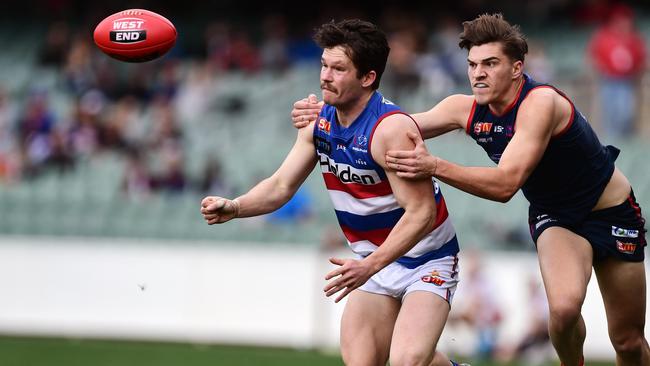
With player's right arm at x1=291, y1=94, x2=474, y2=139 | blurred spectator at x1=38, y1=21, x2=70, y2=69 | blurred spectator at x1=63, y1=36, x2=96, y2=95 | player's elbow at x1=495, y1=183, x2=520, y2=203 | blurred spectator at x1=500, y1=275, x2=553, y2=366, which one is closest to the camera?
player's elbow at x1=495, y1=183, x2=520, y2=203

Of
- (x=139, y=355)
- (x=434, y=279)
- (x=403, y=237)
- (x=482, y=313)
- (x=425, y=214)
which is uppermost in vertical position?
(x=425, y=214)

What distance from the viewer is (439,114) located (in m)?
8.08

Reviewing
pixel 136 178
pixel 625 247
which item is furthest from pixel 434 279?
pixel 136 178

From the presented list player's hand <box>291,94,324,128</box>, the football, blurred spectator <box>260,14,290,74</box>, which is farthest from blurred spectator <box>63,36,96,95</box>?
player's hand <box>291,94,324,128</box>

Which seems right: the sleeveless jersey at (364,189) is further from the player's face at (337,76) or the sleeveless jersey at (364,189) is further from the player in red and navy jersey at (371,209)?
the player's face at (337,76)

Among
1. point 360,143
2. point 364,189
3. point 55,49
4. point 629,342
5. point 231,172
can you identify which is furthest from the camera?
point 55,49

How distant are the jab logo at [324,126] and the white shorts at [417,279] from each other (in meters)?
0.91

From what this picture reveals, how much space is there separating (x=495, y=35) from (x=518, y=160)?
2.56 feet

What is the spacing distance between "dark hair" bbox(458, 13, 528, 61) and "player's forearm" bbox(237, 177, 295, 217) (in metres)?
1.49

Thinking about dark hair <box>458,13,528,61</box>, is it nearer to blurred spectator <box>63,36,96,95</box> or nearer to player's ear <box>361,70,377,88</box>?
player's ear <box>361,70,377,88</box>

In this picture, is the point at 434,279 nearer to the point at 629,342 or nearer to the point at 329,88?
the point at 329,88

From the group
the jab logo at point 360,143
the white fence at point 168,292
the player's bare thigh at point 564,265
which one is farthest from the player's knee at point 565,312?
the white fence at point 168,292

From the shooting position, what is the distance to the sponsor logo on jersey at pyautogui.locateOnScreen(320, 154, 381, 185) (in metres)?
7.45

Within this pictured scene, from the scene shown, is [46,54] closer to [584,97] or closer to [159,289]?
[159,289]
